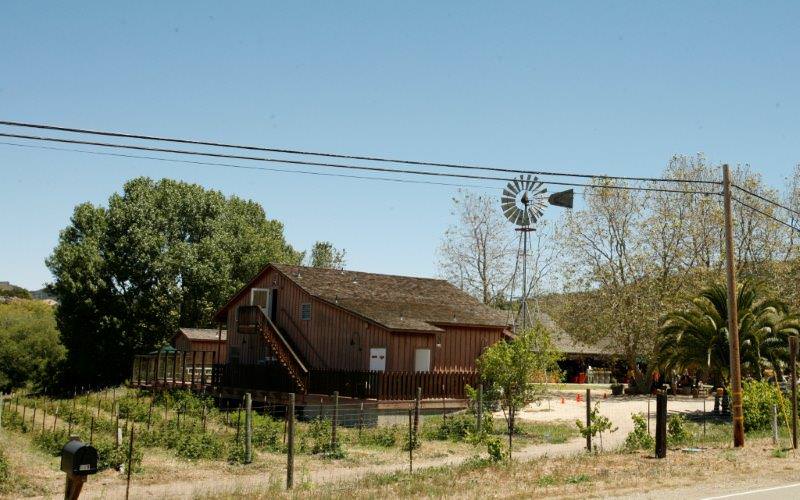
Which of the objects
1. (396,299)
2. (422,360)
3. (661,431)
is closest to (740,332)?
(422,360)

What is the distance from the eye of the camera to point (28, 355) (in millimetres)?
59812

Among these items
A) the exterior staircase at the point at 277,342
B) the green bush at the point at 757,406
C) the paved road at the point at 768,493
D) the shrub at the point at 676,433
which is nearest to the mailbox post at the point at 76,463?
the paved road at the point at 768,493

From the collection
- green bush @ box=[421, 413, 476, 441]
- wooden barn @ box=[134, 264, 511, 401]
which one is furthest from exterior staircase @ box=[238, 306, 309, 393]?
green bush @ box=[421, 413, 476, 441]

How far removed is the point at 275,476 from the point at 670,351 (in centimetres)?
2208

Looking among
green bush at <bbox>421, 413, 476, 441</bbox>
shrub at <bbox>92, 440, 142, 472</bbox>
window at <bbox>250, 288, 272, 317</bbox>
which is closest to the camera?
shrub at <bbox>92, 440, 142, 472</bbox>

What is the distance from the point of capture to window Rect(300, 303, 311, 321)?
128 ft

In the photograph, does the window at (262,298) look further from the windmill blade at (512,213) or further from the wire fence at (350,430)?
the windmill blade at (512,213)

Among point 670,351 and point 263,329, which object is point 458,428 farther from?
point 263,329

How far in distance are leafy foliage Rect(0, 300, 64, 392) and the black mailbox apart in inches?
2087

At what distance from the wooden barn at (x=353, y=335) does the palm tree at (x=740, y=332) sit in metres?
8.76

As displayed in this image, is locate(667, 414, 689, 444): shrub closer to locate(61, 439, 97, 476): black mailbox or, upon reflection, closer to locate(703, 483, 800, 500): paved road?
locate(703, 483, 800, 500): paved road

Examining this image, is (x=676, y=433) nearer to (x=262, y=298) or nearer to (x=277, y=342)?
(x=277, y=342)

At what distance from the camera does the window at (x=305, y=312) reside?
3888 centimetres

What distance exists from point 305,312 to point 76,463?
28.6 meters
